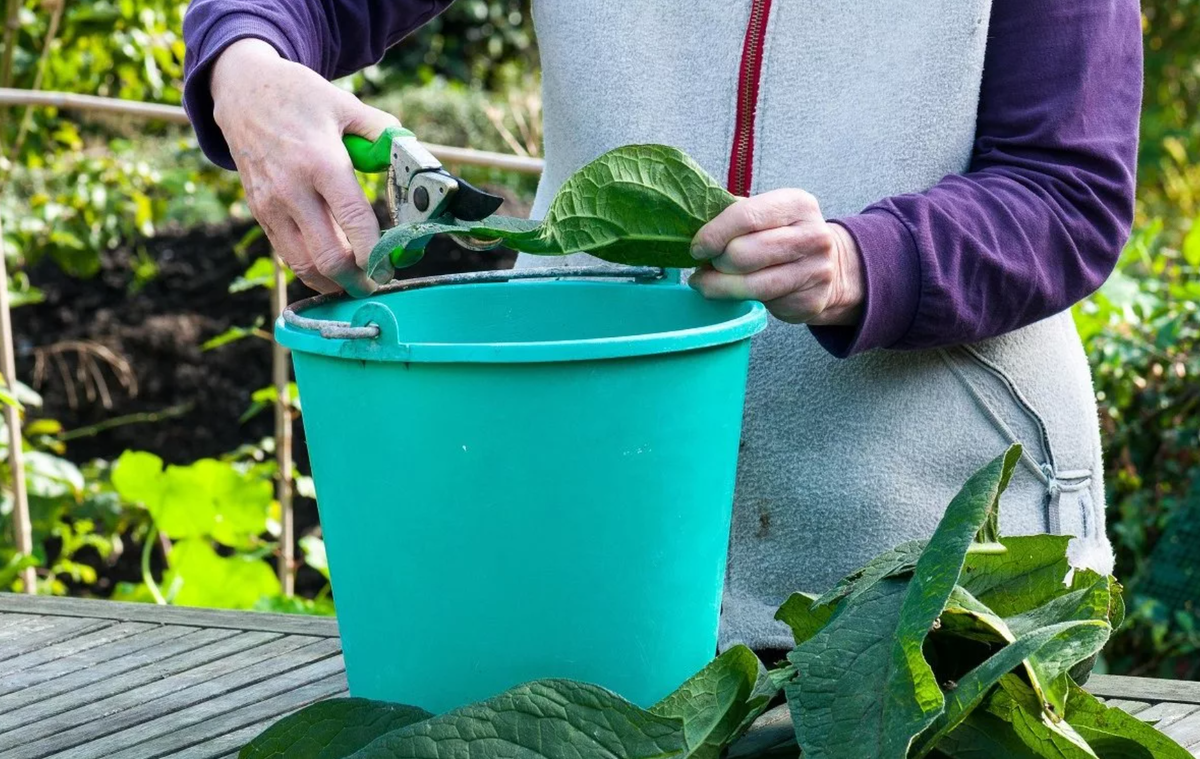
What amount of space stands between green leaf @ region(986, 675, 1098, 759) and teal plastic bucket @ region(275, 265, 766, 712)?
0.72ft

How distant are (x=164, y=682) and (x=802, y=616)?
0.58 meters

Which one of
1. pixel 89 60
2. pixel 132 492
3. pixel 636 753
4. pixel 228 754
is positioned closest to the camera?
pixel 636 753

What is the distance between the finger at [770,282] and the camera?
92 cm

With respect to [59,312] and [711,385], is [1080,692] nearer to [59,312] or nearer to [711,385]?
[711,385]

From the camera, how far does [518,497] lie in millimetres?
834

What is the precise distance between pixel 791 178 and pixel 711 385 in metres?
0.40

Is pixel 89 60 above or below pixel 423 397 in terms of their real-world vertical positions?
above

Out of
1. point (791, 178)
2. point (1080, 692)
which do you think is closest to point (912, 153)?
point (791, 178)

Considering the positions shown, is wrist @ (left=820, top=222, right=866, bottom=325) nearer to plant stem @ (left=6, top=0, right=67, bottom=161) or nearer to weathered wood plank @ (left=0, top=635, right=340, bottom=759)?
weathered wood plank @ (left=0, top=635, right=340, bottom=759)

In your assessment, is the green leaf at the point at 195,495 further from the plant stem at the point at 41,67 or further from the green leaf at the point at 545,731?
the green leaf at the point at 545,731

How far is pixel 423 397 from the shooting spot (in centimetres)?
82

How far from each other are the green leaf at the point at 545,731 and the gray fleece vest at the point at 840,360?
48 cm

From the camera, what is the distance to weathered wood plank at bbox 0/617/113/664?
1.26 metres

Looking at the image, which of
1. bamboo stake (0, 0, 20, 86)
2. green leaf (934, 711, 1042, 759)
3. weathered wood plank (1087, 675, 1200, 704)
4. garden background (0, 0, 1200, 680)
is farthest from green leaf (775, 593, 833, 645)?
bamboo stake (0, 0, 20, 86)
